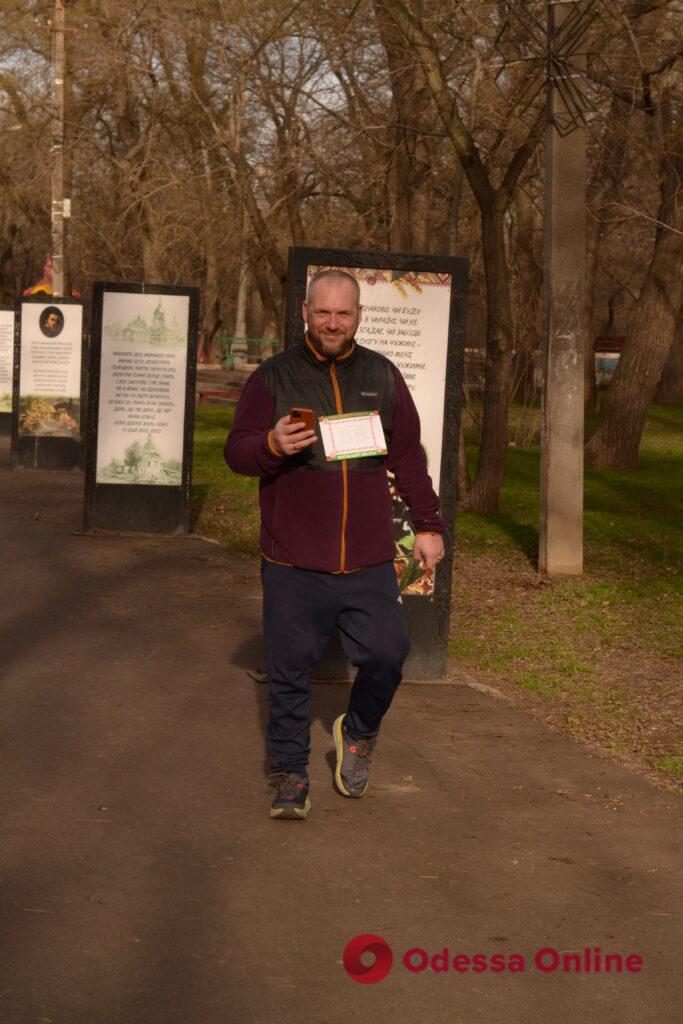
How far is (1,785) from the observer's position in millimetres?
6027

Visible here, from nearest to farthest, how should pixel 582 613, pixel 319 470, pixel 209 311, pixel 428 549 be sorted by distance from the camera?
pixel 319 470 < pixel 428 549 < pixel 582 613 < pixel 209 311

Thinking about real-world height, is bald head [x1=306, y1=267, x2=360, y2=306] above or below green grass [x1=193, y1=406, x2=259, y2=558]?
above

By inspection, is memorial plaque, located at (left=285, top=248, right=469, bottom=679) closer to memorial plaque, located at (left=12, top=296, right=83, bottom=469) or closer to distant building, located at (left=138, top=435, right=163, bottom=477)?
distant building, located at (left=138, top=435, right=163, bottom=477)

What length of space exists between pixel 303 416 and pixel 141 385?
26.7 ft

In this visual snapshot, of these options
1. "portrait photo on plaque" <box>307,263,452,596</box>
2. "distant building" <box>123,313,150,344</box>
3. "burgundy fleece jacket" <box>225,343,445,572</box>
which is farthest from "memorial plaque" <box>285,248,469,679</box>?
"distant building" <box>123,313,150,344</box>

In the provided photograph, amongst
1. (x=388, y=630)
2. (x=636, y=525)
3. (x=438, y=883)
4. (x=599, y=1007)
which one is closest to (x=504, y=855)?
(x=438, y=883)

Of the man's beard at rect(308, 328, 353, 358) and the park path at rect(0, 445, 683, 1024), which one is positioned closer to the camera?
the park path at rect(0, 445, 683, 1024)

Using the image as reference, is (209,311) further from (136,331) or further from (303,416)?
(303,416)

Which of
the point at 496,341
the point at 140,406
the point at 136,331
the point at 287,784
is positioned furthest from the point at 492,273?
the point at 287,784

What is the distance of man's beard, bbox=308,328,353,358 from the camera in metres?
5.65

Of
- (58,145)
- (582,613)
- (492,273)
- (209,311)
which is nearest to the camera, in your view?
(582,613)

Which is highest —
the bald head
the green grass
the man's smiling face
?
the bald head

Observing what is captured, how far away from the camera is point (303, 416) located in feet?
17.2

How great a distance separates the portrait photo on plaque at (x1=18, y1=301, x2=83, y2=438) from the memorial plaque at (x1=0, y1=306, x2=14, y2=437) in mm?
4351
